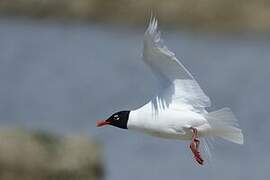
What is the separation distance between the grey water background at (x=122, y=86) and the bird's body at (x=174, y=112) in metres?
3.11

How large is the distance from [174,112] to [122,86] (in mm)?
6607

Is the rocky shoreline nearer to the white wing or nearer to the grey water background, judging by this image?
the grey water background

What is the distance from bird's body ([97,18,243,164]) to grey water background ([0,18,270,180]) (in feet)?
10.2

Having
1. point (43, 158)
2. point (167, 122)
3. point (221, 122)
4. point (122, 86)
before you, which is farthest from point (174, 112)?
point (122, 86)

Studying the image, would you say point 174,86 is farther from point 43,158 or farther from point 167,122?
point 43,158

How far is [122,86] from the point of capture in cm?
1214

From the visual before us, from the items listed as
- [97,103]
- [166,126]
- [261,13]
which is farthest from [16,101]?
[166,126]

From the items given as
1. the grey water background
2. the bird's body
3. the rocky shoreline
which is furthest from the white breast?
the grey water background

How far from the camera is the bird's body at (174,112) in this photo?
5.43 metres

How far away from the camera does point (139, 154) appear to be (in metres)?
9.84

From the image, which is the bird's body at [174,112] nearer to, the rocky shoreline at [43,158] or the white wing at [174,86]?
the white wing at [174,86]

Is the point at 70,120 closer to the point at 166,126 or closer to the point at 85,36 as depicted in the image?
the point at 85,36

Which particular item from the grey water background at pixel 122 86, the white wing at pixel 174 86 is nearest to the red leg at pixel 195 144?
the white wing at pixel 174 86

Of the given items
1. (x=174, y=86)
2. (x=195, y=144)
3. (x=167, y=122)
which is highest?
(x=174, y=86)
